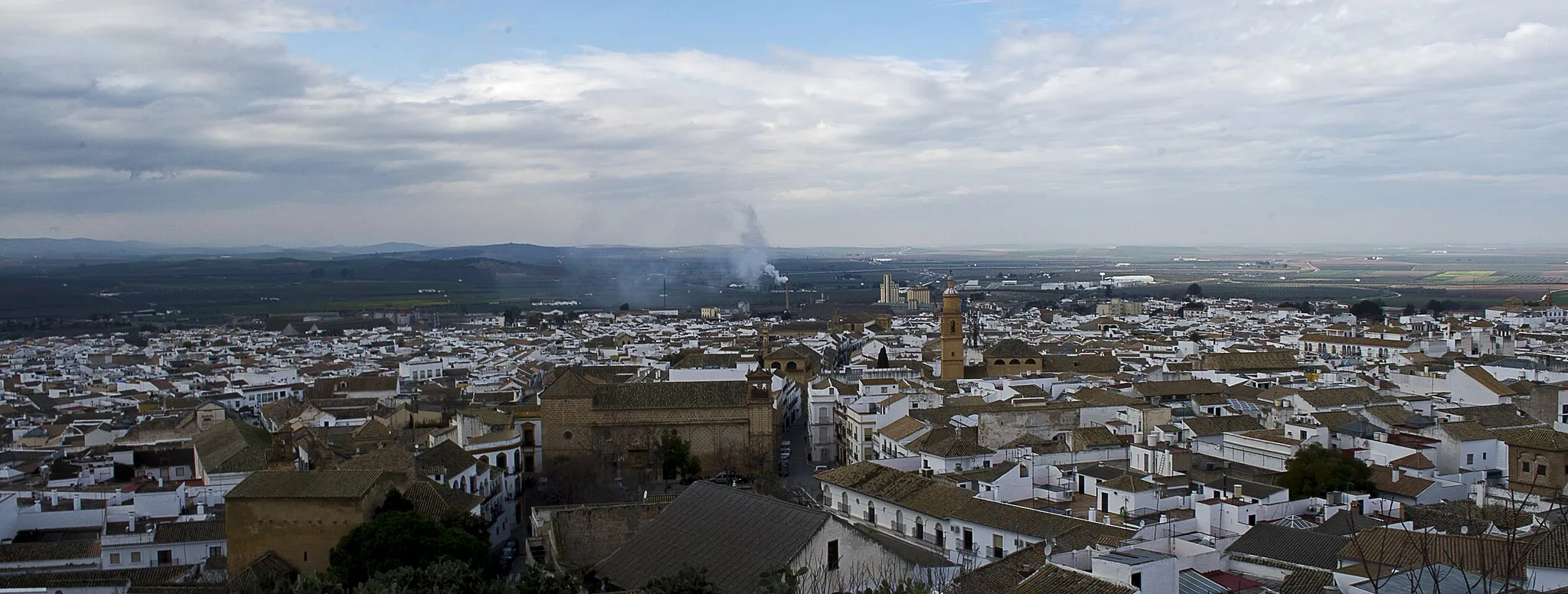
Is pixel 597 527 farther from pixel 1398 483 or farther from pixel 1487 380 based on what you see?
pixel 1487 380

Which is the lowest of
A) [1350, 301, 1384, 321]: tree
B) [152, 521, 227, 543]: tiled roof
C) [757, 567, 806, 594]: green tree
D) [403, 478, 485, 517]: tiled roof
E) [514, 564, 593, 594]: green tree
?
[1350, 301, 1384, 321]: tree

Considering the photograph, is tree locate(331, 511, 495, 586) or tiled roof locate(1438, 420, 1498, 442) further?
tiled roof locate(1438, 420, 1498, 442)

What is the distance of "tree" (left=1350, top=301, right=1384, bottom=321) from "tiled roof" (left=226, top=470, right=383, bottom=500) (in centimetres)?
5152

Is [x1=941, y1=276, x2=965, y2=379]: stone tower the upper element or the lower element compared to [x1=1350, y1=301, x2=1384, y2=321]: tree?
upper

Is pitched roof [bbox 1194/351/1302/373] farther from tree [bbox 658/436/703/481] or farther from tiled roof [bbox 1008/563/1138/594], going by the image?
tiled roof [bbox 1008/563/1138/594]

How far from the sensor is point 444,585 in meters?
9.63

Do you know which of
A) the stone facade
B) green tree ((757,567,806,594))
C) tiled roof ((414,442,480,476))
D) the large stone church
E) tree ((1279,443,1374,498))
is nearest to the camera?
green tree ((757,567,806,594))

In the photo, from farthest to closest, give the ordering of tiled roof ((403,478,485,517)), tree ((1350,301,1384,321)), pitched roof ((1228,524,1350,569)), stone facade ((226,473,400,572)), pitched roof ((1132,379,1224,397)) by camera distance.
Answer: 1. tree ((1350,301,1384,321))
2. pitched roof ((1132,379,1224,397))
3. tiled roof ((403,478,485,517))
4. stone facade ((226,473,400,572))
5. pitched roof ((1228,524,1350,569))

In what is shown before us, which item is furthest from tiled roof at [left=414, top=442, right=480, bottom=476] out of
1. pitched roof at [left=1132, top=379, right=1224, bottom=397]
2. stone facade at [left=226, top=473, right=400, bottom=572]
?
pitched roof at [left=1132, top=379, right=1224, bottom=397]

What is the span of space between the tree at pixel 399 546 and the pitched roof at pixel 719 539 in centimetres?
321

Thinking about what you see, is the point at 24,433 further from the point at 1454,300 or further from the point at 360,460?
the point at 1454,300

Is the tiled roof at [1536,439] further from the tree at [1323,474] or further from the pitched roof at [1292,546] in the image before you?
the pitched roof at [1292,546]

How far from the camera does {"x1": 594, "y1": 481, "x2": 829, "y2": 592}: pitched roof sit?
10.2 metres

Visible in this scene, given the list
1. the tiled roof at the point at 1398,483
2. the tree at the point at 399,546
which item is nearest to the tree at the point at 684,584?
the tree at the point at 399,546
